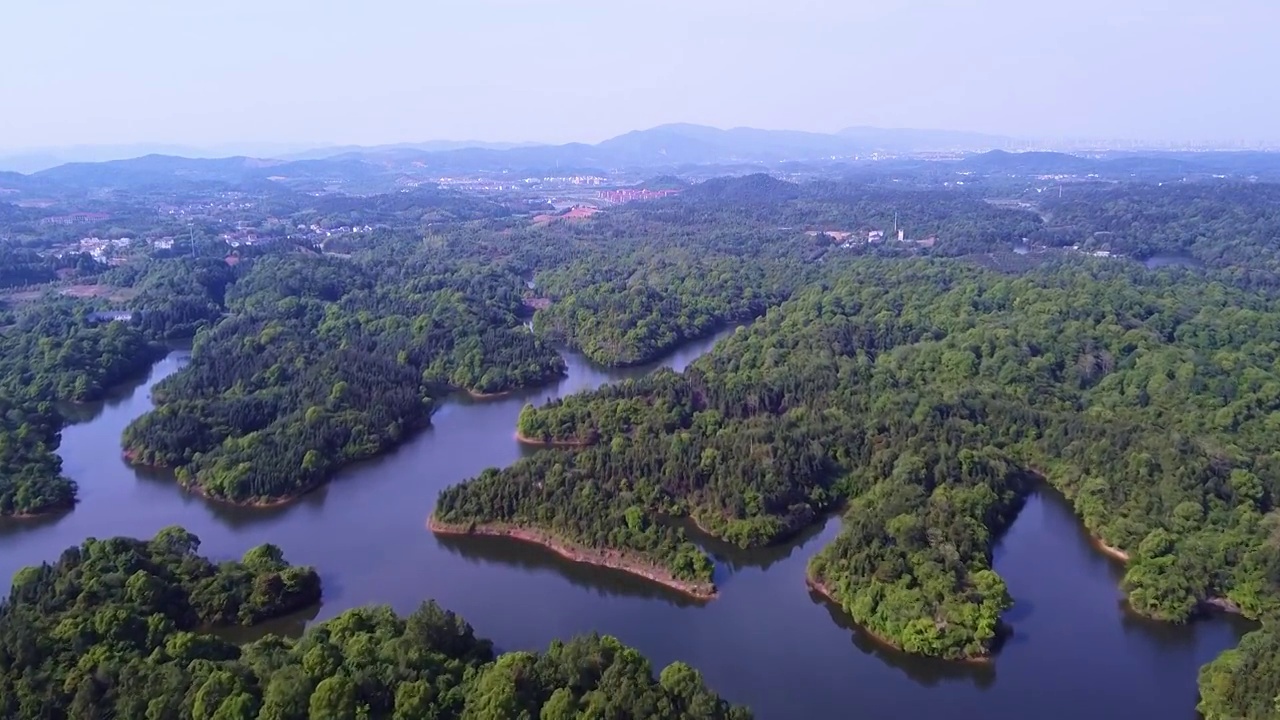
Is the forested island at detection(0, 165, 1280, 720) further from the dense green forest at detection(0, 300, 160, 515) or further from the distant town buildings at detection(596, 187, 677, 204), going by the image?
the distant town buildings at detection(596, 187, 677, 204)

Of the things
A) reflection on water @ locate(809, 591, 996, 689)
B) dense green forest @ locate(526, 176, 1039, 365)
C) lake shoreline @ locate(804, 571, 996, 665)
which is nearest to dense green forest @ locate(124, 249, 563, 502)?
dense green forest @ locate(526, 176, 1039, 365)

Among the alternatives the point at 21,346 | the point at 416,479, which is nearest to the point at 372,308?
the point at 21,346

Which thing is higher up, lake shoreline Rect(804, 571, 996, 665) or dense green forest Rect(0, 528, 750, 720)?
dense green forest Rect(0, 528, 750, 720)

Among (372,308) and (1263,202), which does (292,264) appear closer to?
(372,308)

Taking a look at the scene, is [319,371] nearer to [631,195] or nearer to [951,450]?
[951,450]

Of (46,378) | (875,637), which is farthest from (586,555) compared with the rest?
(46,378)

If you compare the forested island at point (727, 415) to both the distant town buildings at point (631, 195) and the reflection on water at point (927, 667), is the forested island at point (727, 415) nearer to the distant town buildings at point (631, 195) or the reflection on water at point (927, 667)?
the reflection on water at point (927, 667)
